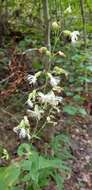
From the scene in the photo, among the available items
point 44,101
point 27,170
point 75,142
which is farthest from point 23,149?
point 75,142

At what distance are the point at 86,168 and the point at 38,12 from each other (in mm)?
3072

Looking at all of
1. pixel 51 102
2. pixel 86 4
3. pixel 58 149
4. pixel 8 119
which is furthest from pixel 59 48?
pixel 51 102

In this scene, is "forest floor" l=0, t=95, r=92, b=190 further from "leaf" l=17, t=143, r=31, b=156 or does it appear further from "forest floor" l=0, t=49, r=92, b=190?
"leaf" l=17, t=143, r=31, b=156

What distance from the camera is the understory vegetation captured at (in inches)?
120

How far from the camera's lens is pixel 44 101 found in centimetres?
303

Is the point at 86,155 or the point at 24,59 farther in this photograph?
the point at 24,59

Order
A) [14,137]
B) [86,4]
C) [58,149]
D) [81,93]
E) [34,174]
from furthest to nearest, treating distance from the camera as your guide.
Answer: [86,4]
[81,93]
[14,137]
[58,149]
[34,174]

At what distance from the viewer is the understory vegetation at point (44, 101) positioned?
3.05 metres

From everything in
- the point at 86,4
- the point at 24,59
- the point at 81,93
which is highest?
the point at 86,4

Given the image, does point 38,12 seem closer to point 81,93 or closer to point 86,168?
point 81,93

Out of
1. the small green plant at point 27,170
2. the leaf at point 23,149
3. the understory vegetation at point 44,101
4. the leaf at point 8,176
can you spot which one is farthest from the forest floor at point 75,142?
the leaf at point 8,176

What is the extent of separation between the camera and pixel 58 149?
3785 mm

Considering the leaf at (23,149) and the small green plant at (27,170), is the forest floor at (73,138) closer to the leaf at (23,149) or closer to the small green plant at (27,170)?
the small green plant at (27,170)

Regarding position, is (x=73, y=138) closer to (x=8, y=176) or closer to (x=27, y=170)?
(x=27, y=170)
